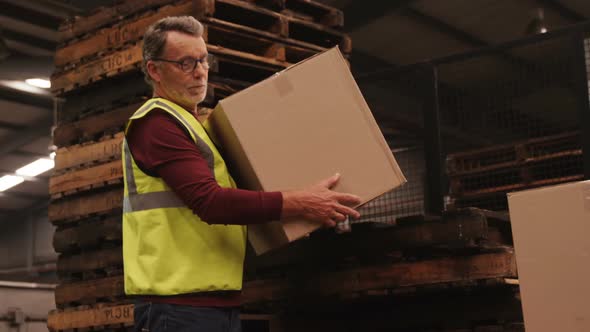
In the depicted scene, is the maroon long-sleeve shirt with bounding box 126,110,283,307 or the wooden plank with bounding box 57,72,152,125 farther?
the wooden plank with bounding box 57,72,152,125

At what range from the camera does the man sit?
108 inches

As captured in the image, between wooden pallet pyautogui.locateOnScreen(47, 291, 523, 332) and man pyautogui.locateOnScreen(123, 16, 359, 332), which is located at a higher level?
man pyautogui.locateOnScreen(123, 16, 359, 332)

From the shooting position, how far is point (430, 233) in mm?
3990

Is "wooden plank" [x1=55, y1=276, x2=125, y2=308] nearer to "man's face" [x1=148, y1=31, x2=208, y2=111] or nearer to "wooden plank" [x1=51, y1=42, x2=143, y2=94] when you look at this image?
"wooden plank" [x1=51, y1=42, x2=143, y2=94]

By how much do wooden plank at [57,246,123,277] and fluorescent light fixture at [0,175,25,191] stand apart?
15.9 m

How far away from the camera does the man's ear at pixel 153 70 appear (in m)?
2.99

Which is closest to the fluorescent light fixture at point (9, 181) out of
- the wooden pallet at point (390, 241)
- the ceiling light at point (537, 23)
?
the ceiling light at point (537, 23)

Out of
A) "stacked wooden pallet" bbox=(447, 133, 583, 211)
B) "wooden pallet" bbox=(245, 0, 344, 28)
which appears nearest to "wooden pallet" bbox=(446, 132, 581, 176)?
"stacked wooden pallet" bbox=(447, 133, 583, 211)

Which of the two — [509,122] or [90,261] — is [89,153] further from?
[509,122]

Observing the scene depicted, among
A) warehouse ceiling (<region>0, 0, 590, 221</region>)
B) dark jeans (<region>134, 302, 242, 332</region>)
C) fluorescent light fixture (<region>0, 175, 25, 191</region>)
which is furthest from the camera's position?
fluorescent light fixture (<region>0, 175, 25, 191</region>)

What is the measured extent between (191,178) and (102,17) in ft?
9.58

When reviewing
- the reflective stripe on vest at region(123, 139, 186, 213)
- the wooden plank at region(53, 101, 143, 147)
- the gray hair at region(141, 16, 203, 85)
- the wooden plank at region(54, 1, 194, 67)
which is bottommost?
the reflective stripe on vest at region(123, 139, 186, 213)

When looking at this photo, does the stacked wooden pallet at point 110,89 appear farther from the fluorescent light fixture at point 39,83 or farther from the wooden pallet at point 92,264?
the fluorescent light fixture at point 39,83

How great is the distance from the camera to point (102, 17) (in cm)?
532
